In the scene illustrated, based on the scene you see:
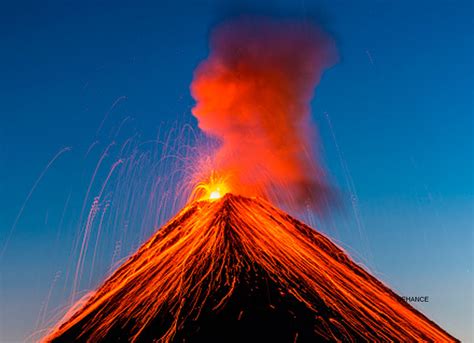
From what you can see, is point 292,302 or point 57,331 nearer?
point 292,302

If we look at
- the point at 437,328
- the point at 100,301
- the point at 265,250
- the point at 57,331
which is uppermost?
the point at 437,328

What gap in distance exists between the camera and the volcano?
1547 centimetres

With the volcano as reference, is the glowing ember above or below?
above

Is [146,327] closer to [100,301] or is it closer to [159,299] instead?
[159,299]

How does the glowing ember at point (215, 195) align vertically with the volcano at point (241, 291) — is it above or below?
above

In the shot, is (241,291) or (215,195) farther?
(215,195)

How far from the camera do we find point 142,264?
2056 cm

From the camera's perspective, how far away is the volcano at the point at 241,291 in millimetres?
15469

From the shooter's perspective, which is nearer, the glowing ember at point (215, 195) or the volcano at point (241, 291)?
the volcano at point (241, 291)

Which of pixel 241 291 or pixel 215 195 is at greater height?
pixel 215 195

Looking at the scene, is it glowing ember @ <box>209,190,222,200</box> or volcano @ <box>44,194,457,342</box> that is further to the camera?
glowing ember @ <box>209,190,222,200</box>

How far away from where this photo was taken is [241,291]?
1623cm

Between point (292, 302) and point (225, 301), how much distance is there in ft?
6.29

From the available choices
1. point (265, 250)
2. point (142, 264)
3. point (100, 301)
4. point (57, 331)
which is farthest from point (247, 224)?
point (57, 331)
